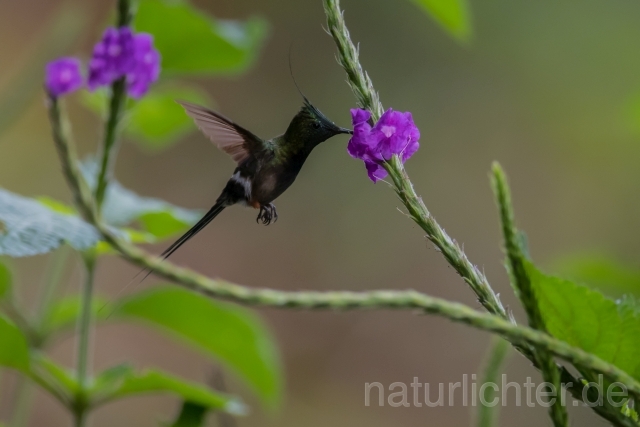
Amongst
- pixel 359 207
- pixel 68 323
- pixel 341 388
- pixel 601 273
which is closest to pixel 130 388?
pixel 68 323

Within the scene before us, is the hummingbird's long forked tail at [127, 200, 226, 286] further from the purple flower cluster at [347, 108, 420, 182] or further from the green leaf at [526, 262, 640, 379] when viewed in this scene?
the green leaf at [526, 262, 640, 379]

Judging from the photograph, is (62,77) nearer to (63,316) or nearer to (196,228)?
(196,228)

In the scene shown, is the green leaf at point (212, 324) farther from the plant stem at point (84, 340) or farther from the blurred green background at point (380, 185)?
the blurred green background at point (380, 185)

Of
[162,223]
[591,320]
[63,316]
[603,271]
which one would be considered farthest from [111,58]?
[603,271]

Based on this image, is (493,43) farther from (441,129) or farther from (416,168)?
(416,168)

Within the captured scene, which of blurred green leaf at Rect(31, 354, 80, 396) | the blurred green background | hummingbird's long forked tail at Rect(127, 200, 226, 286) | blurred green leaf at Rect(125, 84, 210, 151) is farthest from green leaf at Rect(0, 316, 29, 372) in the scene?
the blurred green background
